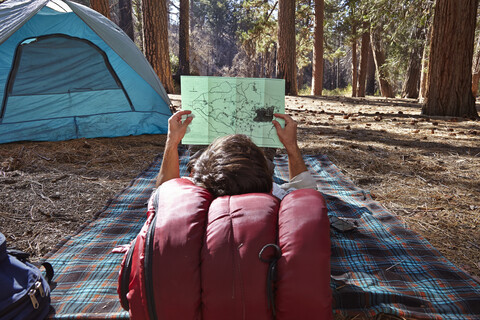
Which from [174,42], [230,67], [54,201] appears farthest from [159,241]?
[230,67]

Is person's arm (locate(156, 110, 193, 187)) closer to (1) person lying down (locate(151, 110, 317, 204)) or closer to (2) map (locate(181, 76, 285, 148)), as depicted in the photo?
(2) map (locate(181, 76, 285, 148))

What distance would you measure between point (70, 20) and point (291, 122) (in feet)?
12.0

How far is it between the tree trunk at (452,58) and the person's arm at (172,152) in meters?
5.34

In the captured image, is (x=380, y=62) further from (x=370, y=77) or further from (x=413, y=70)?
(x=370, y=77)

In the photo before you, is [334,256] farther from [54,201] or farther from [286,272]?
[54,201]

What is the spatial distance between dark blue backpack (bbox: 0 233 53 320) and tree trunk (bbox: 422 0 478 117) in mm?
6254

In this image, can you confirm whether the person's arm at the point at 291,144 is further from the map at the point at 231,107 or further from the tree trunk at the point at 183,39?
the tree trunk at the point at 183,39

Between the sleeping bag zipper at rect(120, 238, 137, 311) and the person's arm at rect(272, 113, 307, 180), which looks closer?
the sleeping bag zipper at rect(120, 238, 137, 311)

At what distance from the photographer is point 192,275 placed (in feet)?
3.28

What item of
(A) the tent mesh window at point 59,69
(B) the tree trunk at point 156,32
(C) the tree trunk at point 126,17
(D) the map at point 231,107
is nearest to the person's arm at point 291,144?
(D) the map at point 231,107

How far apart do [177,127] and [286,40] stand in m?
8.45

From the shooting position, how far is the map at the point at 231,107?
1.99m

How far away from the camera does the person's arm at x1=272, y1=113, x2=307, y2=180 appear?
1787mm

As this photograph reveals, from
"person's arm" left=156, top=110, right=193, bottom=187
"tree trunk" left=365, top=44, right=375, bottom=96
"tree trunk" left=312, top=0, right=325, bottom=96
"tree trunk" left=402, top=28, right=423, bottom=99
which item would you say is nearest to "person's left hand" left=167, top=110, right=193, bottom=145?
"person's arm" left=156, top=110, right=193, bottom=187
